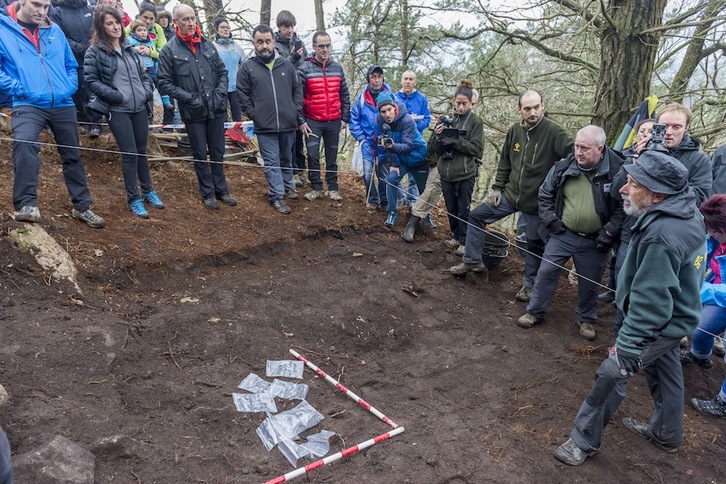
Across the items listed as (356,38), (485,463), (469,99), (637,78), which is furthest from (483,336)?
(356,38)

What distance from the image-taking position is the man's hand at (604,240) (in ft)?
15.0

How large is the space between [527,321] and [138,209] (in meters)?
4.69

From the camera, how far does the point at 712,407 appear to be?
13.0ft

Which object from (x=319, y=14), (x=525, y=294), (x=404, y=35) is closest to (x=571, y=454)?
(x=525, y=294)

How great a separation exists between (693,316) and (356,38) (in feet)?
35.8

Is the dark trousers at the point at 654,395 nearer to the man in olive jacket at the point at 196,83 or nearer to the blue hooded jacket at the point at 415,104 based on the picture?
the blue hooded jacket at the point at 415,104

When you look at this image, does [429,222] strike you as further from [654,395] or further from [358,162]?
[654,395]

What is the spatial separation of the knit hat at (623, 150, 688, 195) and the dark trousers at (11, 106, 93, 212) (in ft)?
16.9

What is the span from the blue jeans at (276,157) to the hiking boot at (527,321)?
3647mm

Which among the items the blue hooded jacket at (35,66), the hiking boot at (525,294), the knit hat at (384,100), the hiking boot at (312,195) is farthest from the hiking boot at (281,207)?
the hiking boot at (525,294)

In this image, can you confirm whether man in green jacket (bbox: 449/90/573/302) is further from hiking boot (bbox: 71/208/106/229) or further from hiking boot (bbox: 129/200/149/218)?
hiking boot (bbox: 71/208/106/229)

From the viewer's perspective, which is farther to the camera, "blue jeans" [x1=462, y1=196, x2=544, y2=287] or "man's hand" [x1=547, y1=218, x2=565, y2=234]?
"blue jeans" [x1=462, y1=196, x2=544, y2=287]

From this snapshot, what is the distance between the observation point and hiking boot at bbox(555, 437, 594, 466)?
318cm

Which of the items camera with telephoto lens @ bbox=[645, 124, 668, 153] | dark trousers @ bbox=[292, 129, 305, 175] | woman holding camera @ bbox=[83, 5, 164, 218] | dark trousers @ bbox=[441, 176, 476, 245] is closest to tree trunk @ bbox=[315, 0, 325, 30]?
dark trousers @ bbox=[292, 129, 305, 175]
